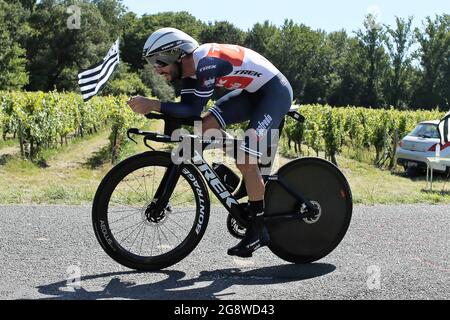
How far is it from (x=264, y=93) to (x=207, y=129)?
0.54 meters

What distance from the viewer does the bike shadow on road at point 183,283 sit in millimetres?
3793

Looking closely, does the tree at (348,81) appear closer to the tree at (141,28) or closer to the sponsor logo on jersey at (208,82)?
the tree at (141,28)

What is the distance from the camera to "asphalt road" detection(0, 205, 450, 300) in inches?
153

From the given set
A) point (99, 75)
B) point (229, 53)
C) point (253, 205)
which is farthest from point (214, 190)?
point (99, 75)

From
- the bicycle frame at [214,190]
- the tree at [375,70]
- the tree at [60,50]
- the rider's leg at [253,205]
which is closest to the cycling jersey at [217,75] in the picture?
the bicycle frame at [214,190]

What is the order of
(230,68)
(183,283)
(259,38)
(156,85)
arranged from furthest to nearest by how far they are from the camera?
1. (259,38)
2. (156,85)
3. (230,68)
4. (183,283)

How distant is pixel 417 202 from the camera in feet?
27.3

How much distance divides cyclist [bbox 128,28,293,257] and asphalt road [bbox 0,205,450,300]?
37 centimetres

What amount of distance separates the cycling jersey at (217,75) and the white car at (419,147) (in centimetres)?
1440

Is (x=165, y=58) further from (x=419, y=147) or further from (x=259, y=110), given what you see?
(x=419, y=147)

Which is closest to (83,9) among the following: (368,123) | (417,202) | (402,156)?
(368,123)

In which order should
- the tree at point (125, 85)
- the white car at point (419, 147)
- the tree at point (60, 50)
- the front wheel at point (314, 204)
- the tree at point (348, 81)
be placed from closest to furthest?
the front wheel at point (314, 204) → the white car at point (419, 147) → the tree at point (125, 85) → the tree at point (60, 50) → the tree at point (348, 81)

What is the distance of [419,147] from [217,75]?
1567 cm

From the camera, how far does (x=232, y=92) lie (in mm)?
4777
